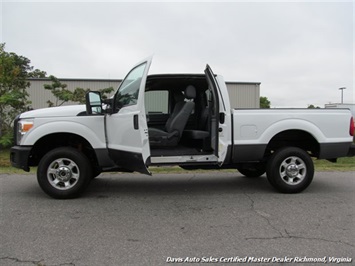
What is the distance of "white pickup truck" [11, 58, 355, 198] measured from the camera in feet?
17.5

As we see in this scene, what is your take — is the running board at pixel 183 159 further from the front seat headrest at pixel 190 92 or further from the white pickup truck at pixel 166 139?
the front seat headrest at pixel 190 92

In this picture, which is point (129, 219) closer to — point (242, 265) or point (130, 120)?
point (130, 120)

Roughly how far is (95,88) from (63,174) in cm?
1869

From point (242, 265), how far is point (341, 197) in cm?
337

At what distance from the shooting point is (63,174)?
536cm

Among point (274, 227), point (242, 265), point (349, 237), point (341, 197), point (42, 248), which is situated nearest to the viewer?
point (242, 265)

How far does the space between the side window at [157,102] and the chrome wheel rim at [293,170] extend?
2549 millimetres

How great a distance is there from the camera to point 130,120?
514cm

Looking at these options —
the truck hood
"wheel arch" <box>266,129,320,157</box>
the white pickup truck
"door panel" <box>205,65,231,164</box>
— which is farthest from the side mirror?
"wheel arch" <box>266,129,320,157</box>

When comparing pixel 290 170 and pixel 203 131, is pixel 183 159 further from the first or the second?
pixel 290 170

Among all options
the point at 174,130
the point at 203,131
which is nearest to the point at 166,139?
the point at 174,130

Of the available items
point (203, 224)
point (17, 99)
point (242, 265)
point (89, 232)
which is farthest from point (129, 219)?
point (17, 99)

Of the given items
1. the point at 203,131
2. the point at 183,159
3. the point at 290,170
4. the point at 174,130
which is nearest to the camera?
the point at 183,159

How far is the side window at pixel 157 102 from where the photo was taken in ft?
21.9
